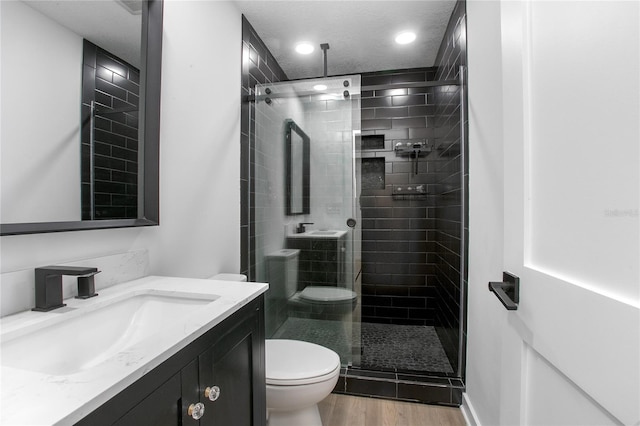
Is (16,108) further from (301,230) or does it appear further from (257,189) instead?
(301,230)

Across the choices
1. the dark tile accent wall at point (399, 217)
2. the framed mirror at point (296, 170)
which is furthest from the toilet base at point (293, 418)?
the dark tile accent wall at point (399, 217)

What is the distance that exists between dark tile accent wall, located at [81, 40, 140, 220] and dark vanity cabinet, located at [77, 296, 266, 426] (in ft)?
2.04

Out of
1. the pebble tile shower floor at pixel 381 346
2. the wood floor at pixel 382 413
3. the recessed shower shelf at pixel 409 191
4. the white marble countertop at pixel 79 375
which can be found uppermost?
the recessed shower shelf at pixel 409 191

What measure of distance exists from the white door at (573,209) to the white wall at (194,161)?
1.31m

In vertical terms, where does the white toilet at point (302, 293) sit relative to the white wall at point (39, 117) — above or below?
below

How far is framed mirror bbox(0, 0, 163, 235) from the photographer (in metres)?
0.76

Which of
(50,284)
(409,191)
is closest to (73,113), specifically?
(50,284)

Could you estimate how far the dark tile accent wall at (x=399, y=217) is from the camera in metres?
2.83

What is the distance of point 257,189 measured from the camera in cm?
212

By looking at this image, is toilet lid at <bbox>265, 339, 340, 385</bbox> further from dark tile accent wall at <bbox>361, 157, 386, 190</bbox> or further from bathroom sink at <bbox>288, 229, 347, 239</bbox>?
dark tile accent wall at <bbox>361, 157, 386, 190</bbox>

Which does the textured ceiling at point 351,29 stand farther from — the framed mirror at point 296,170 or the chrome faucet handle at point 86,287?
the chrome faucet handle at point 86,287

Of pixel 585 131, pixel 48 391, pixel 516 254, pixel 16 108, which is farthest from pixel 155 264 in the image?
pixel 585 131

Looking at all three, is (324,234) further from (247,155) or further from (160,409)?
(160,409)

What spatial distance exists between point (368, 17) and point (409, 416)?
8.58 ft
